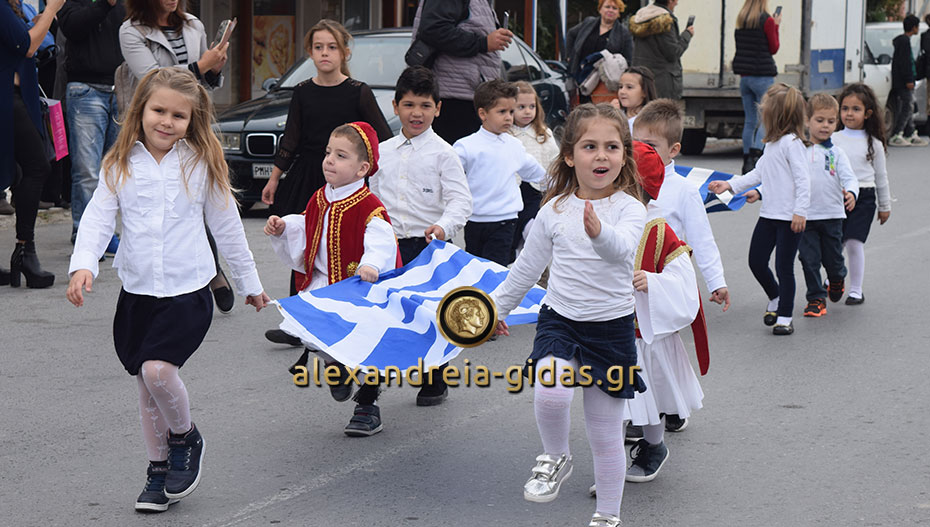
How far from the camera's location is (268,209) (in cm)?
1292

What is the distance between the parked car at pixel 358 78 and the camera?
12094mm

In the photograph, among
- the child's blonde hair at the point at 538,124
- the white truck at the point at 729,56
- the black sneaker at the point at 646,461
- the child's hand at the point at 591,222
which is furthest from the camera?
the white truck at the point at 729,56

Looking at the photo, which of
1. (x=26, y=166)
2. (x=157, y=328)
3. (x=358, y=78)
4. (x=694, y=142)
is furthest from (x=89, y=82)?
(x=694, y=142)

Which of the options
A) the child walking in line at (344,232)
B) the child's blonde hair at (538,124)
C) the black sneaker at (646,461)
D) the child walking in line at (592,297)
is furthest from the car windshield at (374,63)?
the child walking in line at (592,297)

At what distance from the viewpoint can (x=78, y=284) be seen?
429 centimetres

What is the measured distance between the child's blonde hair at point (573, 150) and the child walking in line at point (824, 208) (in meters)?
4.05

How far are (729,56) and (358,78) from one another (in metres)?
7.93

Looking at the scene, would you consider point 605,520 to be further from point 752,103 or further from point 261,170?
point 752,103

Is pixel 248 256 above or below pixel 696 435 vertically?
above

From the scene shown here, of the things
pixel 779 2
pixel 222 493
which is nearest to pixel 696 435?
pixel 222 493

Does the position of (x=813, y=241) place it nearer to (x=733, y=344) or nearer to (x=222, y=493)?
(x=733, y=344)

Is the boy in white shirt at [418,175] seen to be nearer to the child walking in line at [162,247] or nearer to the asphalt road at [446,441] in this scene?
the asphalt road at [446,441]

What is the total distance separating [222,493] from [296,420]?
1.05 meters

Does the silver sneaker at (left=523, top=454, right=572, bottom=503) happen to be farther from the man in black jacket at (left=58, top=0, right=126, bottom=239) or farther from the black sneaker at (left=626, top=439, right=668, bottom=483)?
the man in black jacket at (left=58, top=0, right=126, bottom=239)
